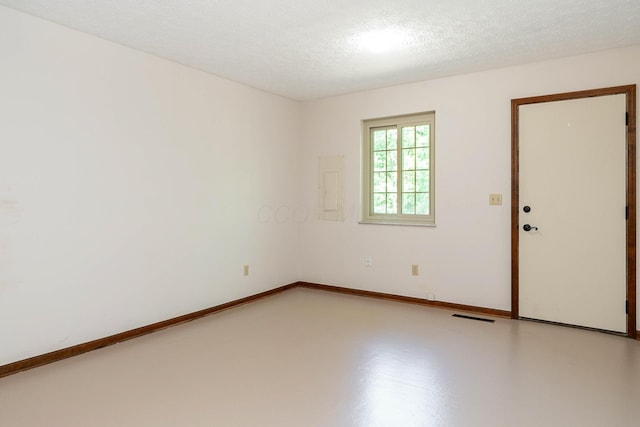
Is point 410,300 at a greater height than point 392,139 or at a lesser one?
lesser

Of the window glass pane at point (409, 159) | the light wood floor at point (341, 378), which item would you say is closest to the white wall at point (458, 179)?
the window glass pane at point (409, 159)

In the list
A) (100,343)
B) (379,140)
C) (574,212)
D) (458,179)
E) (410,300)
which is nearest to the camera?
(100,343)

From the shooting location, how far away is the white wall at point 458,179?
3740 mm

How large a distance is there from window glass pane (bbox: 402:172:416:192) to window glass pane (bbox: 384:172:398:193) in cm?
10

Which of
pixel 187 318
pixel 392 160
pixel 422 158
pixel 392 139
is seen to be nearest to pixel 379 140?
pixel 392 139

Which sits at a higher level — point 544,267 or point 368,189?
point 368,189

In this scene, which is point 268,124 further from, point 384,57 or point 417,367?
point 417,367

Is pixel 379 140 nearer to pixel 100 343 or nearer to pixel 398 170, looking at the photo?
pixel 398 170

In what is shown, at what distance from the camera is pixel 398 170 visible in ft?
15.5

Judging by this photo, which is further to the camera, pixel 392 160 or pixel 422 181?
pixel 392 160

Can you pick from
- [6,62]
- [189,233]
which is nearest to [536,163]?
[189,233]

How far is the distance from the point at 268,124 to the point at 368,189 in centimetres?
144

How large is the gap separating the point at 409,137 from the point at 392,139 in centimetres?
22

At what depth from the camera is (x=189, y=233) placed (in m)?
3.91
